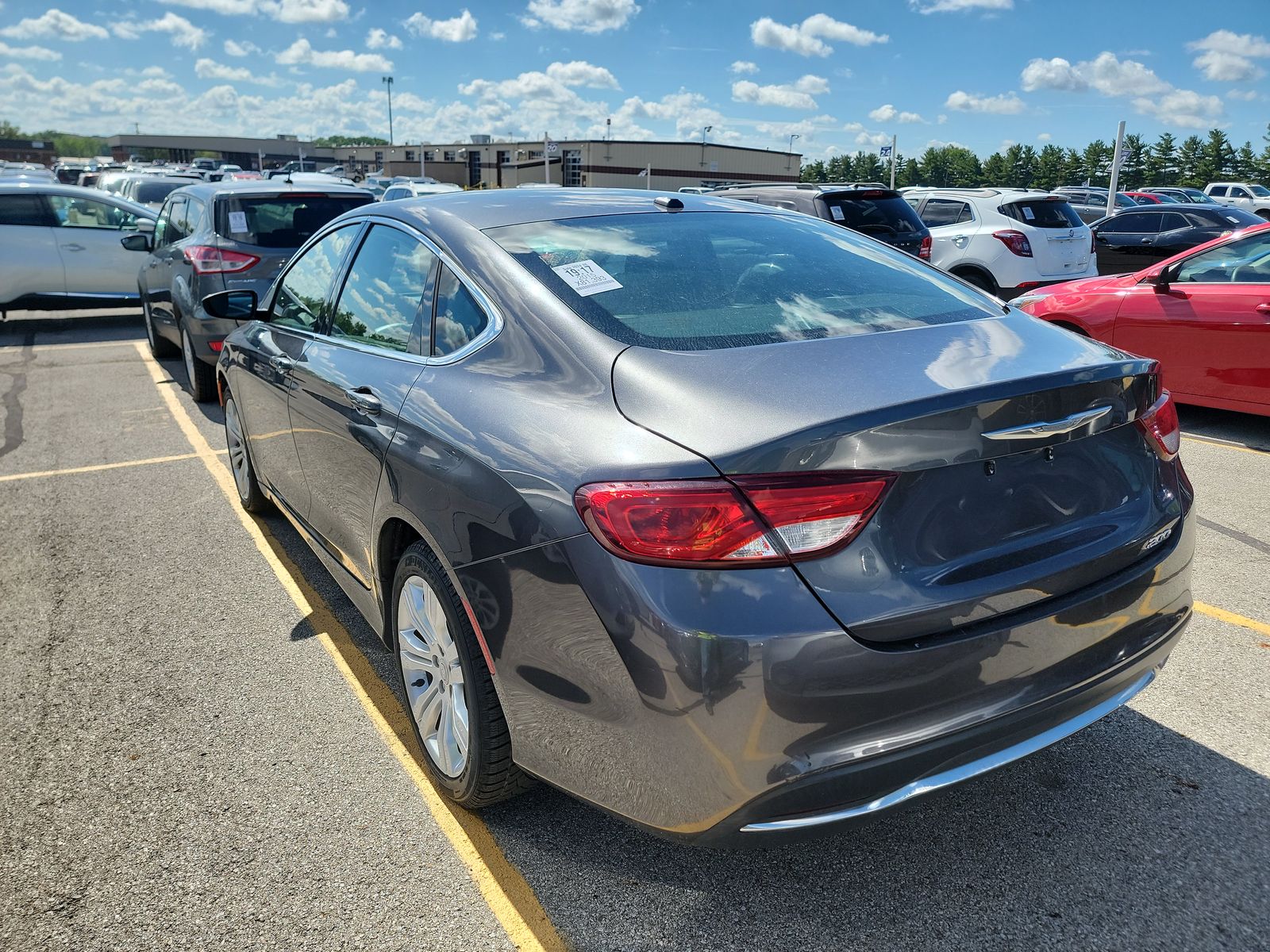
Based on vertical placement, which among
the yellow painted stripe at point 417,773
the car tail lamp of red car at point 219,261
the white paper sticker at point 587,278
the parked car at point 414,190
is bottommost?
the yellow painted stripe at point 417,773

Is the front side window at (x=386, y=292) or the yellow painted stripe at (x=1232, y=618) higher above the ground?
the front side window at (x=386, y=292)

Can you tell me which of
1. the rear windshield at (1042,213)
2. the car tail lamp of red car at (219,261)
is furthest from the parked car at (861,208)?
the car tail lamp of red car at (219,261)

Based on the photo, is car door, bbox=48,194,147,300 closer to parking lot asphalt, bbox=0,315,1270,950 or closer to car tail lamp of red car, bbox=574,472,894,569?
parking lot asphalt, bbox=0,315,1270,950

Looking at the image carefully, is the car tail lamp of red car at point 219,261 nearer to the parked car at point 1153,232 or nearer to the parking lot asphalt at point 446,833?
the parking lot asphalt at point 446,833

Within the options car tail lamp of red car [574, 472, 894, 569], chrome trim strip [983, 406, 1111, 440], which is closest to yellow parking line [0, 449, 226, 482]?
car tail lamp of red car [574, 472, 894, 569]

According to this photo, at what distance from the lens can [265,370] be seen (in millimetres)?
4121

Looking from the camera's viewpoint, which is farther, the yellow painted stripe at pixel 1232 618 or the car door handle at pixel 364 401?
the yellow painted stripe at pixel 1232 618

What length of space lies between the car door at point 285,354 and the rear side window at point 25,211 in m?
9.75

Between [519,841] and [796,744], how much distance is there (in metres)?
Result: 1.09

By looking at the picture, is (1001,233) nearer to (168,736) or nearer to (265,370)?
(265,370)

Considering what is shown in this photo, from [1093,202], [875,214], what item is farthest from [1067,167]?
[875,214]

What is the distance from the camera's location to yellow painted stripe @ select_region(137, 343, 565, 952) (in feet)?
7.56

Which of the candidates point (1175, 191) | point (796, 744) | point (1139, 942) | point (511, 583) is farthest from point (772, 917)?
point (1175, 191)

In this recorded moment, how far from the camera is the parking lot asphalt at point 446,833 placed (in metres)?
2.26
